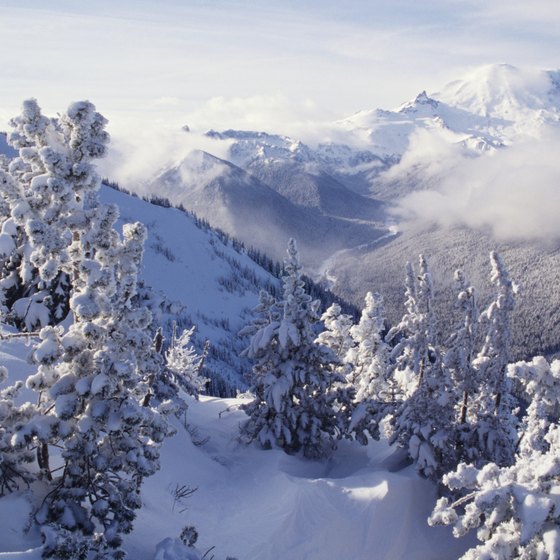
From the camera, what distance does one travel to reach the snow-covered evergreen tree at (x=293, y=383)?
74.7 ft

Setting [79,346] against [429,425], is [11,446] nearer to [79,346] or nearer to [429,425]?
[79,346]

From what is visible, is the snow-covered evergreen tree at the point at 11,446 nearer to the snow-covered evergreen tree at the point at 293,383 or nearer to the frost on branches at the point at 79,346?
the frost on branches at the point at 79,346

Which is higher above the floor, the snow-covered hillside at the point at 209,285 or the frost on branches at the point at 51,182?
the frost on branches at the point at 51,182

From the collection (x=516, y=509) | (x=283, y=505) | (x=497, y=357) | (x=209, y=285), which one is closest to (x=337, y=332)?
(x=497, y=357)

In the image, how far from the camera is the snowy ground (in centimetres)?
1631

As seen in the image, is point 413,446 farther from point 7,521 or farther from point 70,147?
point 70,147

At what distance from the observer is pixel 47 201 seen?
9.08 metres

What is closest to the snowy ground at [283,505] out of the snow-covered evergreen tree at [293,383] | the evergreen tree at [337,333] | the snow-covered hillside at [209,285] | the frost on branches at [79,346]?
the snow-covered evergreen tree at [293,383]

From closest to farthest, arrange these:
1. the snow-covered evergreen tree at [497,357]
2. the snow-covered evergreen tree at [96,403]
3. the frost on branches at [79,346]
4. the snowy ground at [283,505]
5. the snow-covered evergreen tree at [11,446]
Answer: the frost on branches at [79,346], the snow-covered evergreen tree at [96,403], the snow-covered evergreen tree at [11,446], the snowy ground at [283,505], the snow-covered evergreen tree at [497,357]

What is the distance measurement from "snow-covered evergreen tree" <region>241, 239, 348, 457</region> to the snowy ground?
2.87 ft

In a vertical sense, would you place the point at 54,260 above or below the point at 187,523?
above

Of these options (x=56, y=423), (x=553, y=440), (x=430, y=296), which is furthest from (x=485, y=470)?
(x=430, y=296)

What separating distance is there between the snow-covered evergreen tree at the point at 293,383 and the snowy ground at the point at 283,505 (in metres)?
0.87

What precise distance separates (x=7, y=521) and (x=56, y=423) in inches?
85.5
